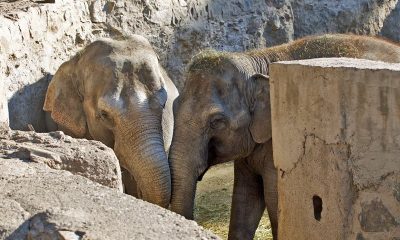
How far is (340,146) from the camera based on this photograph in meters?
5.47

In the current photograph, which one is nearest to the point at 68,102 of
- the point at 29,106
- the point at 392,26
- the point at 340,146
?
the point at 29,106

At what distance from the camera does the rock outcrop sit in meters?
3.97

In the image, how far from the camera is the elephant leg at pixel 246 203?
26.7 ft

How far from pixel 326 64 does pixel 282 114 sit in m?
0.49

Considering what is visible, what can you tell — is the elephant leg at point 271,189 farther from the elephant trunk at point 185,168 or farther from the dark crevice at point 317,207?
the dark crevice at point 317,207

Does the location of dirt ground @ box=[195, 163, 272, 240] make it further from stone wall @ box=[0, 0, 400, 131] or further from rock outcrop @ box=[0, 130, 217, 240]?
rock outcrop @ box=[0, 130, 217, 240]

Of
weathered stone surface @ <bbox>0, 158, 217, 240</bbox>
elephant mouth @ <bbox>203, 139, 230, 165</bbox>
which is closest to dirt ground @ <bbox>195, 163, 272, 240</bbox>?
elephant mouth @ <bbox>203, 139, 230, 165</bbox>

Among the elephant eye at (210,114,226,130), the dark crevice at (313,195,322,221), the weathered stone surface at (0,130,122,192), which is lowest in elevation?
the dark crevice at (313,195,322,221)

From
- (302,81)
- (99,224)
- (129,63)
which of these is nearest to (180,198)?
(129,63)

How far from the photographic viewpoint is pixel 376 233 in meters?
5.37

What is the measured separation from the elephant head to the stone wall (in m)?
1.29

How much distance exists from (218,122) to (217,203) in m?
2.56

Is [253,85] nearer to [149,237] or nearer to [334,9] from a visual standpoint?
[149,237]

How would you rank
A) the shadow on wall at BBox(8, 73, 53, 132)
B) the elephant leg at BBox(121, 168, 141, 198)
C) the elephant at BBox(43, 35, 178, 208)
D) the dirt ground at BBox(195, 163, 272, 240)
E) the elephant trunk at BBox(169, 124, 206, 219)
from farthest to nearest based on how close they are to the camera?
the dirt ground at BBox(195, 163, 272, 240) < the shadow on wall at BBox(8, 73, 53, 132) < the elephant leg at BBox(121, 168, 141, 198) < the elephant at BBox(43, 35, 178, 208) < the elephant trunk at BBox(169, 124, 206, 219)
